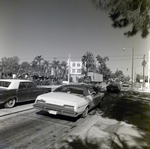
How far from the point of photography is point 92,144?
A: 375cm

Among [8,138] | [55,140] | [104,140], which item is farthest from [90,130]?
[8,138]

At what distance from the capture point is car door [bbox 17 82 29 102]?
7.84m

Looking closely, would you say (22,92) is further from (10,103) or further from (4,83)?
(4,83)

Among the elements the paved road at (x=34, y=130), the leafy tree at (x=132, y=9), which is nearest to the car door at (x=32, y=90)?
the paved road at (x=34, y=130)

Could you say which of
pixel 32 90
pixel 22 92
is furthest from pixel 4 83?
pixel 32 90

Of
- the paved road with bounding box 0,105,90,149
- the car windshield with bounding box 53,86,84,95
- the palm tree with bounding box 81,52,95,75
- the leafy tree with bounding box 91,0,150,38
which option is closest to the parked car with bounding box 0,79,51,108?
the paved road with bounding box 0,105,90,149

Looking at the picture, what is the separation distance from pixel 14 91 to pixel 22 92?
0.58m

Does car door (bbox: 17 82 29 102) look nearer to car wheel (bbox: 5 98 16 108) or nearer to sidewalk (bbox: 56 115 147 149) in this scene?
car wheel (bbox: 5 98 16 108)

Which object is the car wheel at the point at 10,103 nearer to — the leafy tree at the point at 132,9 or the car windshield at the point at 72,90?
the car windshield at the point at 72,90

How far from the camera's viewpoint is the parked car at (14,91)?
706 cm

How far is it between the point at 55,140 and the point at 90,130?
52.4 inches

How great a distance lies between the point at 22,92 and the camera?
26.3 ft

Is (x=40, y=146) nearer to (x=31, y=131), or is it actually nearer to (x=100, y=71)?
(x=31, y=131)

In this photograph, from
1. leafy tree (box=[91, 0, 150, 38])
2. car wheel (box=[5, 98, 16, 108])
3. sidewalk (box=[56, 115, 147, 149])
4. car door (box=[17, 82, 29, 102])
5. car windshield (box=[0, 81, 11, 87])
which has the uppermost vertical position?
leafy tree (box=[91, 0, 150, 38])
